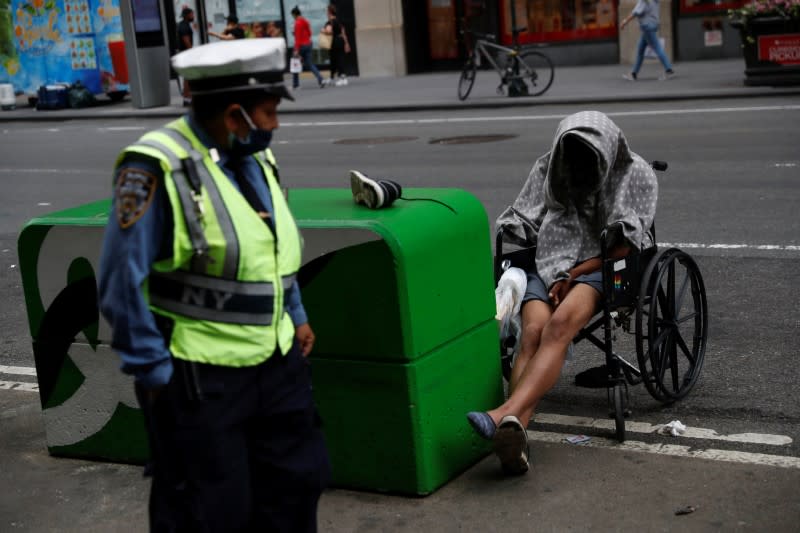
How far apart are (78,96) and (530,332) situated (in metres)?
23.7

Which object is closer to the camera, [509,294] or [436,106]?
[509,294]

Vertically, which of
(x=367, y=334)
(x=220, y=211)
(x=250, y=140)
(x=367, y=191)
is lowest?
(x=367, y=334)

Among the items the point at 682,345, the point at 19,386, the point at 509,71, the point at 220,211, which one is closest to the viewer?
the point at 220,211

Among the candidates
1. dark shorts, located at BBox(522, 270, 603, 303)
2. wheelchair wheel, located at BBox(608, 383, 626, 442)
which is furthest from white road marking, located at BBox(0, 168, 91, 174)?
wheelchair wheel, located at BBox(608, 383, 626, 442)

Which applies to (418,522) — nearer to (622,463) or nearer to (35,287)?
(622,463)

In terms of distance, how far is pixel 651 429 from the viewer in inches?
212

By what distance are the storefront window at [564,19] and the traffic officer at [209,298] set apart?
2286 centimetres

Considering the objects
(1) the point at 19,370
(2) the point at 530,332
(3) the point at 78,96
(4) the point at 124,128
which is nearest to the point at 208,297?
(2) the point at 530,332

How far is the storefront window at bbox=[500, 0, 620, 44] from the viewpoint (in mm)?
25906

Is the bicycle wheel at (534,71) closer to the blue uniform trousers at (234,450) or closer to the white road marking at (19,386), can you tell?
the white road marking at (19,386)

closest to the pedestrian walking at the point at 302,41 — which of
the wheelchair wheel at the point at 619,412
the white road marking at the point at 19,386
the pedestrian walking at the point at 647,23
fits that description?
the pedestrian walking at the point at 647,23

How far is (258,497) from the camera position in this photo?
11.3 ft

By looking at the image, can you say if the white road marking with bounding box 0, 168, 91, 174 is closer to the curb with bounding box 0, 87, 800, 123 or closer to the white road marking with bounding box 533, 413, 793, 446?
the curb with bounding box 0, 87, 800, 123

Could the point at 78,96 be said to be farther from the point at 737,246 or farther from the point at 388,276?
the point at 388,276
